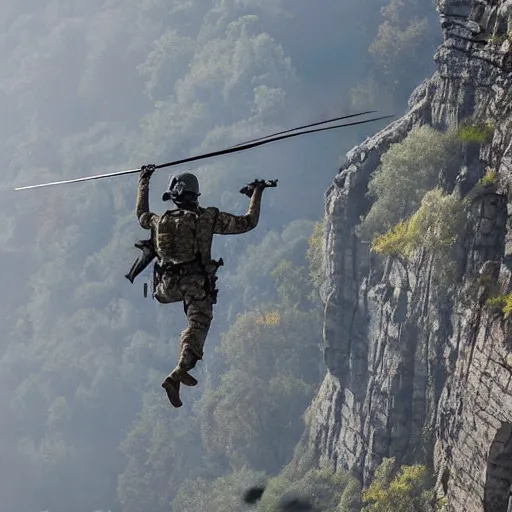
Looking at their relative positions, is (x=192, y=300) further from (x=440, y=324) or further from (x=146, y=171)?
(x=440, y=324)

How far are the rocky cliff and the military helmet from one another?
18572 millimetres

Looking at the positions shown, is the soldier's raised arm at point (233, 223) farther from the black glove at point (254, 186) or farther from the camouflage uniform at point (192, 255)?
the black glove at point (254, 186)

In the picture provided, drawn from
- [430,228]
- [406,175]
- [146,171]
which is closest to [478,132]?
[430,228]

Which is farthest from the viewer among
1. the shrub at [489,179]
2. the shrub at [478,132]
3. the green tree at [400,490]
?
the green tree at [400,490]

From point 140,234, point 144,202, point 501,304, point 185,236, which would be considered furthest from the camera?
point 140,234

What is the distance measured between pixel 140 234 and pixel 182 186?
115 m

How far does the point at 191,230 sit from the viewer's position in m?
14.0

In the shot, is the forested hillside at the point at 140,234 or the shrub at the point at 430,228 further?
the forested hillside at the point at 140,234

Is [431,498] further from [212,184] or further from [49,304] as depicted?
[49,304]

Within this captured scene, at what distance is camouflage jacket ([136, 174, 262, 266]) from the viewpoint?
1402cm

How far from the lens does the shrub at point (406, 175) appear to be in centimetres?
4994

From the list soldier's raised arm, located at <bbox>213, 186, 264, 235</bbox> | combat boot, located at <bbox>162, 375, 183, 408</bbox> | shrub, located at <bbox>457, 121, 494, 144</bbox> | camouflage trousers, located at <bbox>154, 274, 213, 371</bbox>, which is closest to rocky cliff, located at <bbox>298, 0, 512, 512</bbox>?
shrub, located at <bbox>457, 121, 494, 144</bbox>

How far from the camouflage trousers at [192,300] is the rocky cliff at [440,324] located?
1917 centimetres

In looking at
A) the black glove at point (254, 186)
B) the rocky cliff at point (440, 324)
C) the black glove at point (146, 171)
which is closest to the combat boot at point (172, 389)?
the black glove at point (254, 186)
